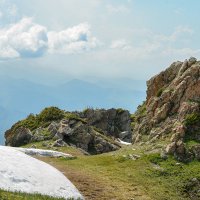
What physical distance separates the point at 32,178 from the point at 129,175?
31.8 ft

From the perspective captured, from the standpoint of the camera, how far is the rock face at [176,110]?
44938mm

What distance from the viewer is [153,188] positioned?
119 feet

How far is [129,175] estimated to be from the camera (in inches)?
1539

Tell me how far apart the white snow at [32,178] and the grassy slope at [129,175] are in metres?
1.37

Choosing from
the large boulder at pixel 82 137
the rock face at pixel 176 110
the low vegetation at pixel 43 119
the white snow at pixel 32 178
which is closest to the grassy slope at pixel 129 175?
the white snow at pixel 32 178

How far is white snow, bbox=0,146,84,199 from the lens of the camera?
31.6 metres

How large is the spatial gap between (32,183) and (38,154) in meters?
15.8

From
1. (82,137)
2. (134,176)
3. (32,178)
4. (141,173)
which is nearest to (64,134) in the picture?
(82,137)

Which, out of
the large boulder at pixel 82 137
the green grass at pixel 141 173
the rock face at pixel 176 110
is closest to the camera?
the green grass at pixel 141 173

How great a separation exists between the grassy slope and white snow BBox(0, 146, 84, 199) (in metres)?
1.37

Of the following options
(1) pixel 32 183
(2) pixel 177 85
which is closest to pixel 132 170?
(1) pixel 32 183

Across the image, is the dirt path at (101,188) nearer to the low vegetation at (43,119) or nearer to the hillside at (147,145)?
the hillside at (147,145)

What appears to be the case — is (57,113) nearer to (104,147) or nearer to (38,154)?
(104,147)

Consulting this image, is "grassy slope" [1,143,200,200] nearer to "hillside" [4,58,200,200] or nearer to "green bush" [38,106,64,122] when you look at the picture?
"hillside" [4,58,200,200]
